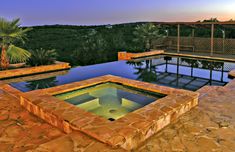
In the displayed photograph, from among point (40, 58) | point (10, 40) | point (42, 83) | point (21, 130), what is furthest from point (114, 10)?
point (21, 130)

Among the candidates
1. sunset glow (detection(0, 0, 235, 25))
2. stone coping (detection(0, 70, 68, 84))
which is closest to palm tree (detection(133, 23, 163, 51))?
sunset glow (detection(0, 0, 235, 25))

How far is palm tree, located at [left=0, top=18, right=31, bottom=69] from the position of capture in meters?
7.91

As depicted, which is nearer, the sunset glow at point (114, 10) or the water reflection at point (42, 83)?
the water reflection at point (42, 83)

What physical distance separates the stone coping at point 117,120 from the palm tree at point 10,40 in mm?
4119

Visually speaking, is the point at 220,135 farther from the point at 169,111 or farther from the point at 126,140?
the point at 126,140

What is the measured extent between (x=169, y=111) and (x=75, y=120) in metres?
1.68

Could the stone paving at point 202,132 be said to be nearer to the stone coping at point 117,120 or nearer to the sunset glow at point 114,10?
the stone coping at point 117,120

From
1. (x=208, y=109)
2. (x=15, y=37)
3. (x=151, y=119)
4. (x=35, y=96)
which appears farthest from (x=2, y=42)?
(x=208, y=109)

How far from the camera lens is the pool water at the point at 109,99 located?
4.56 m

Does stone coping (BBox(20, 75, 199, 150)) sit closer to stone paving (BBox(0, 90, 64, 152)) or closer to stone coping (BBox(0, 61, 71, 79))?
stone paving (BBox(0, 90, 64, 152))

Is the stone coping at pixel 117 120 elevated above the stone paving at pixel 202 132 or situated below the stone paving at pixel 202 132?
above

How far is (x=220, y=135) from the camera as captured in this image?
3330 millimetres

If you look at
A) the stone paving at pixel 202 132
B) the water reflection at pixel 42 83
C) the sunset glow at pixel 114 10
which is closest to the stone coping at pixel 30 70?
the water reflection at pixel 42 83

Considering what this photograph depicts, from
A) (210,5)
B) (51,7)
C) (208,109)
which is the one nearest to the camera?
(208,109)
